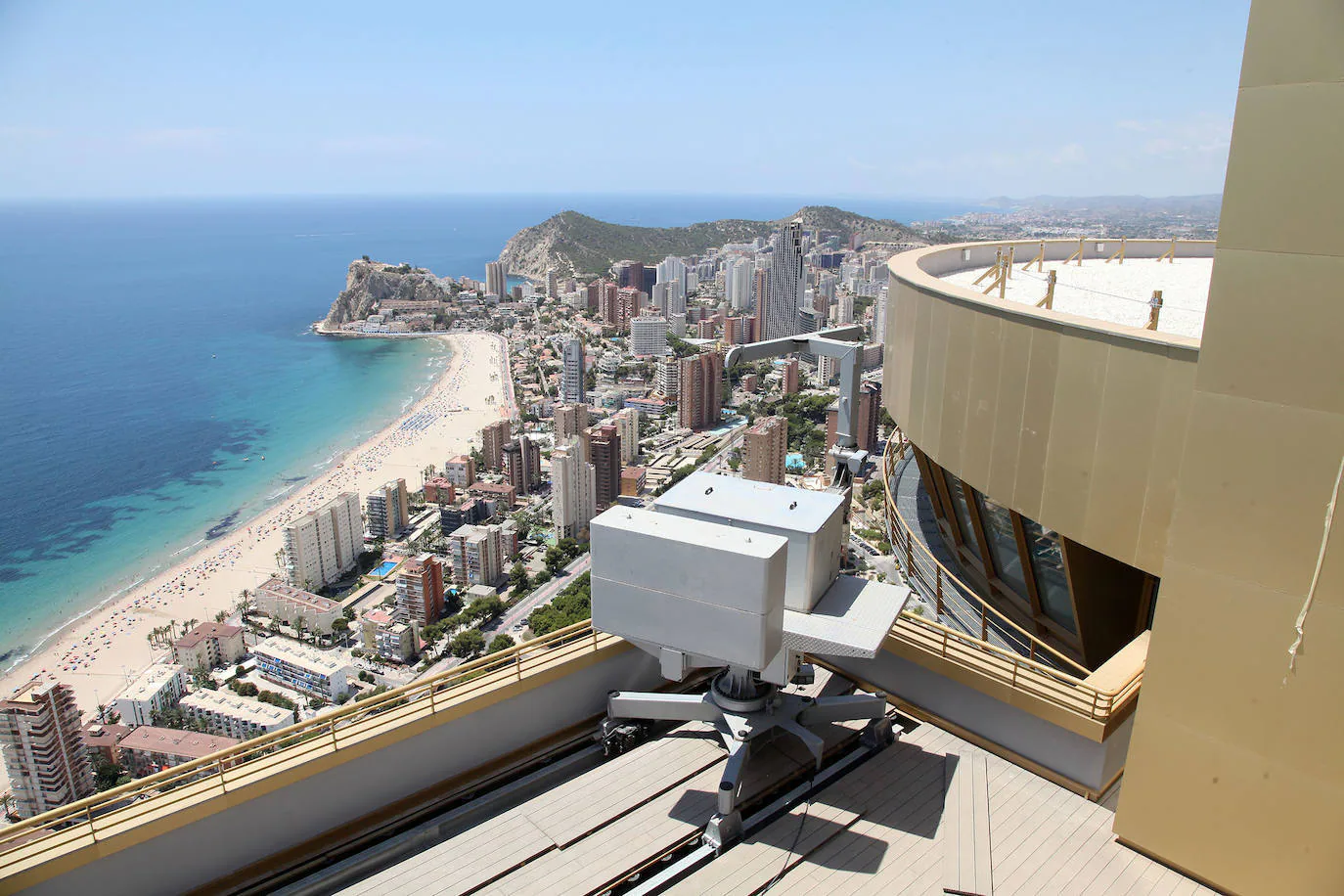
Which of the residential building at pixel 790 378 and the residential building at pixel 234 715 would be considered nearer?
the residential building at pixel 234 715

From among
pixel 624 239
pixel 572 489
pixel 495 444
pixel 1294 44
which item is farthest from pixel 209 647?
pixel 624 239

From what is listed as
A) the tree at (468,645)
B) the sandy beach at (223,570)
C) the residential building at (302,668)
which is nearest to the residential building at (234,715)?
the residential building at (302,668)

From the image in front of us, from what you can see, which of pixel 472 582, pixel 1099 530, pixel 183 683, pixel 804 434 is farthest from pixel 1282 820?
pixel 804 434

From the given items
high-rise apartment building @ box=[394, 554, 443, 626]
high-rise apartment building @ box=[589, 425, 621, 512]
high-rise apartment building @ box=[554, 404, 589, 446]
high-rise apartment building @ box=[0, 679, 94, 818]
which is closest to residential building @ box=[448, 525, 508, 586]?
high-rise apartment building @ box=[394, 554, 443, 626]

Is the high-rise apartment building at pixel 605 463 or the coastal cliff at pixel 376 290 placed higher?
the coastal cliff at pixel 376 290

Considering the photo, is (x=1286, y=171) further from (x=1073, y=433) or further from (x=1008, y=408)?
(x=1008, y=408)

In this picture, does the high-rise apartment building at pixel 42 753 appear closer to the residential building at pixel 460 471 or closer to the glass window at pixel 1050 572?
the glass window at pixel 1050 572
